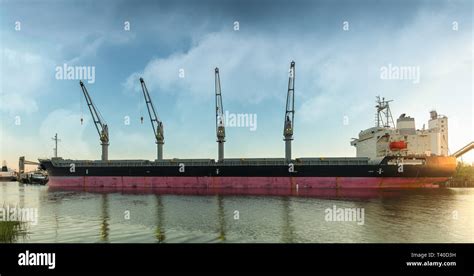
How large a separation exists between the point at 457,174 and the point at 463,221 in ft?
233

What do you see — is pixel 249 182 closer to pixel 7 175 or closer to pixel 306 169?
pixel 306 169

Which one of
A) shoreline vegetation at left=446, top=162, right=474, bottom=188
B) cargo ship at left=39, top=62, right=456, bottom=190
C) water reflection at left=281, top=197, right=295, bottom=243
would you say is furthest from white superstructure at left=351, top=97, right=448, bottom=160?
water reflection at left=281, top=197, right=295, bottom=243

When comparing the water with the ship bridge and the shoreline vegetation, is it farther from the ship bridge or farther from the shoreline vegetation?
the shoreline vegetation

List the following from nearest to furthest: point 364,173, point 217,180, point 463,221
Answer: point 463,221 → point 364,173 → point 217,180

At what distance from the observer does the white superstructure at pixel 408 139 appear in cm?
5225

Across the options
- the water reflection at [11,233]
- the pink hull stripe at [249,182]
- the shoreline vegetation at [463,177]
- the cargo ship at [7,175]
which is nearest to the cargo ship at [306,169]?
the pink hull stripe at [249,182]

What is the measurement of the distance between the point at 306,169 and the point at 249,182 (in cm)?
1020

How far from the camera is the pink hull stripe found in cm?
4766

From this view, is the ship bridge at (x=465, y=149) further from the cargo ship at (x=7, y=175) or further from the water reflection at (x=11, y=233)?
the cargo ship at (x=7, y=175)

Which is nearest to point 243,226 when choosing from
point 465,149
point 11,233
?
point 11,233

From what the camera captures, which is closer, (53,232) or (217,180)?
(53,232)

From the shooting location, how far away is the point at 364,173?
47.6 m
